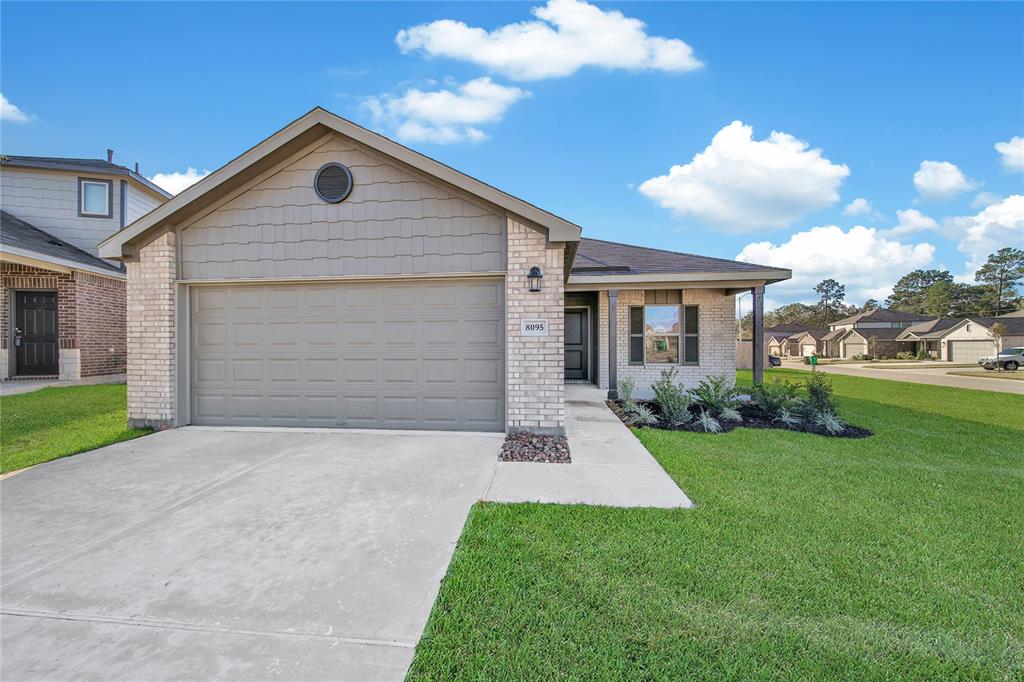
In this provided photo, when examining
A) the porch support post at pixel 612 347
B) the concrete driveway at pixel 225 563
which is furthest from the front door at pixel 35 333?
the porch support post at pixel 612 347

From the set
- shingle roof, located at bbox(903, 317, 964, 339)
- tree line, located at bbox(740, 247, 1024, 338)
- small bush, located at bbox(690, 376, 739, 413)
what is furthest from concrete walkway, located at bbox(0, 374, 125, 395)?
shingle roof, located at bbox(903, 317, 964, 339)

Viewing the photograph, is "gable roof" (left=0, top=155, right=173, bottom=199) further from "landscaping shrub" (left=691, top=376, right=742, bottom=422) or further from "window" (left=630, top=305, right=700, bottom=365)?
"landscaping shrub" (left=691, top=376, right=742, bottom=422)

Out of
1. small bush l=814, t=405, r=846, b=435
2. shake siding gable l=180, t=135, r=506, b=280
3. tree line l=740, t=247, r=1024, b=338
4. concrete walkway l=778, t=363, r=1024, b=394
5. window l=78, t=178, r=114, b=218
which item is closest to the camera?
shake siding gable l=180, t=135, r=506, b=280

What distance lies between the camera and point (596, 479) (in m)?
4.25

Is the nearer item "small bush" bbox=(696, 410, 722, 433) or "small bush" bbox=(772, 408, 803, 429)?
"small bush" bbox=(696, 410, 722, 433)

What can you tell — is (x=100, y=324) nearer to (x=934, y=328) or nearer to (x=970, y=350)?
(x=970, y=350)

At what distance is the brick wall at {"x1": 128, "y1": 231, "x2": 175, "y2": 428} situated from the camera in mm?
6184

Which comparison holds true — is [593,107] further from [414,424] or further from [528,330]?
[414,424]

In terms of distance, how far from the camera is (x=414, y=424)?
242 inches

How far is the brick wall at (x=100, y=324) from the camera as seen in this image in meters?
10.7

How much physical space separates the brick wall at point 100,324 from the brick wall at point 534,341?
11161 mm

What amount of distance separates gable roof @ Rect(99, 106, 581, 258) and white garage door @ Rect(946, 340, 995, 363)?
153ft

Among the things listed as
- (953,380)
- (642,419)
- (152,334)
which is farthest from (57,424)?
(953,380)

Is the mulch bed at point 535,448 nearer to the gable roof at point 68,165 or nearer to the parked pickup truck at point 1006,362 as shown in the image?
the gable roof at point 68,165
